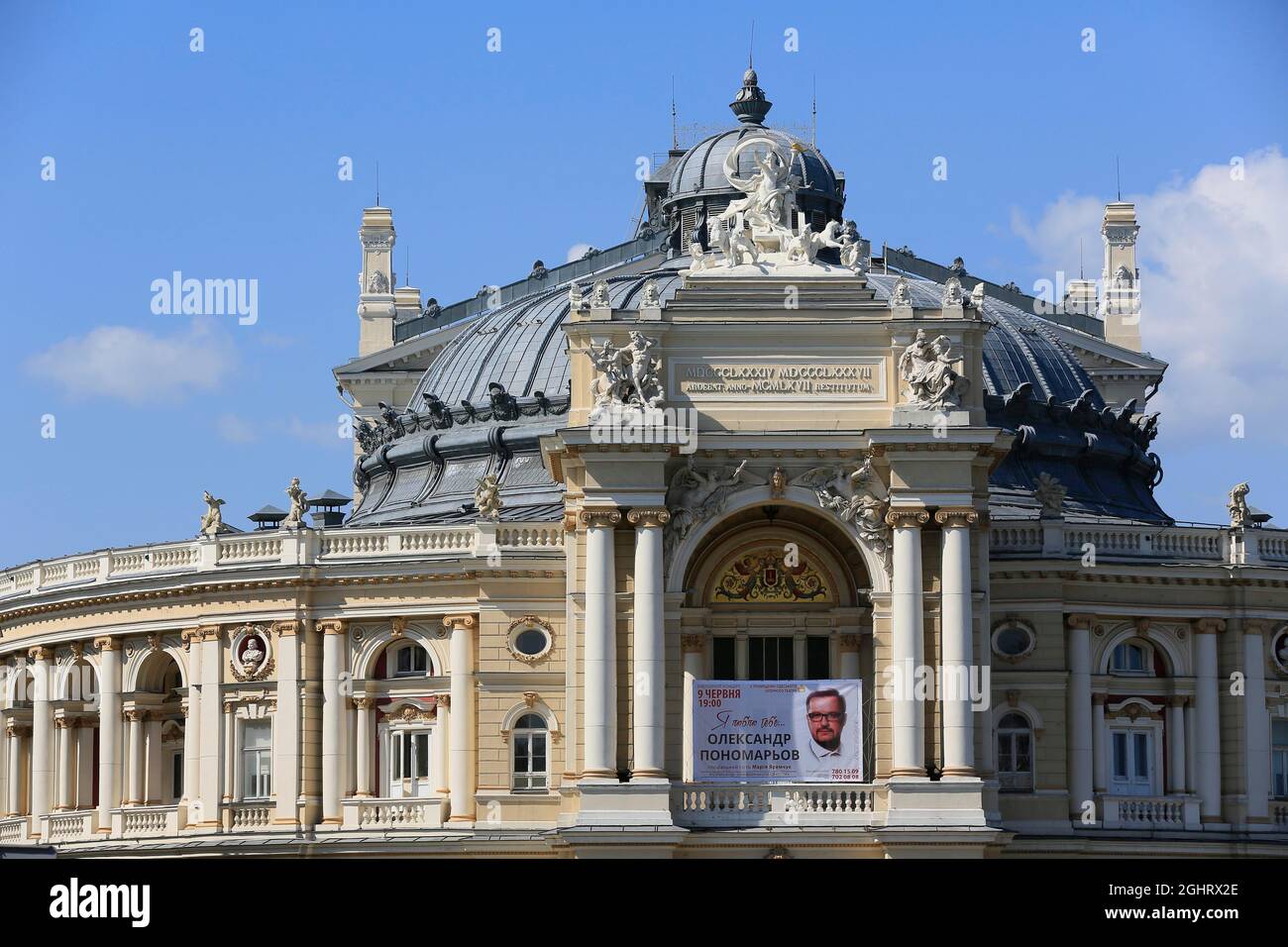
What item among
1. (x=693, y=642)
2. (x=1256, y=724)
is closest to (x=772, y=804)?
(x=693, y=642)

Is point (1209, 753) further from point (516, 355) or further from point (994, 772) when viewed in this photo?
point (516, 355)

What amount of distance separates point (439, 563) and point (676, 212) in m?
27.9

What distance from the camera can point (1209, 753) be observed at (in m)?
88.4

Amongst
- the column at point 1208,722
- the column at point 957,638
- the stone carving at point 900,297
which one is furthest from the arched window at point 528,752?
the column at point 1208,722

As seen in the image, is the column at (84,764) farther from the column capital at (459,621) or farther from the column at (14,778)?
the column capital at (459,621)

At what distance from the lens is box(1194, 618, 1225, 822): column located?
88.1 metres

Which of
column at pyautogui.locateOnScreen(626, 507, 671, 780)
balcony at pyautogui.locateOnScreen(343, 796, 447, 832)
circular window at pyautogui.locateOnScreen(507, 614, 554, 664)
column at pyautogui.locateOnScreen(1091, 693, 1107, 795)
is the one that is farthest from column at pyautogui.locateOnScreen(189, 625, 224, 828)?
column at pyautogui.locateOnScreen(1091, 693, 1107, 795)

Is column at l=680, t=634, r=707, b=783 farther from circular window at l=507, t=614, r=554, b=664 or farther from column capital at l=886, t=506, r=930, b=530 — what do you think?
column capital at l=886, t=506, r=930, b=530

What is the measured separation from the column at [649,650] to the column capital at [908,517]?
18.3 ft

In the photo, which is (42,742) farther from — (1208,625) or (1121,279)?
(1121,279)

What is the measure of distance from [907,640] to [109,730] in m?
24.5

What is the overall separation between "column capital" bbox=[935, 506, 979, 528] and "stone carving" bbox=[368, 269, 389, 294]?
4211cm
